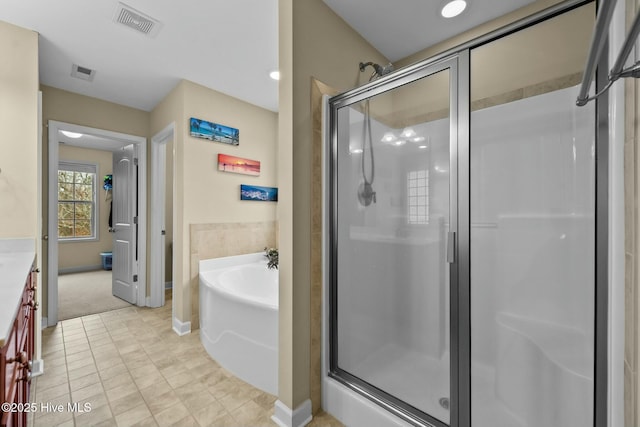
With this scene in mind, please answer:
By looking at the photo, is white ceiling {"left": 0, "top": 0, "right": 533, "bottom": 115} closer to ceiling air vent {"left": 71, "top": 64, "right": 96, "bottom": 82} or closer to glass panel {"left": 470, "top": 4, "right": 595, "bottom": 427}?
ceiling air vent {"left": 71, "top": 64, "right": 96, "bottom": 82}

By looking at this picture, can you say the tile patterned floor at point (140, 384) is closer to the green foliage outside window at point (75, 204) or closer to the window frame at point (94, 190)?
the window frame at point (94, 190)

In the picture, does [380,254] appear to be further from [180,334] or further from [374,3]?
[180,334]

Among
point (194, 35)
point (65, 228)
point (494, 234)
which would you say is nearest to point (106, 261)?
point (65, 228)

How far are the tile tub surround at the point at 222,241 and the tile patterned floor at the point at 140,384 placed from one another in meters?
0.48

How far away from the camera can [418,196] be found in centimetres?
142

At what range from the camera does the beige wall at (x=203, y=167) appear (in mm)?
2766

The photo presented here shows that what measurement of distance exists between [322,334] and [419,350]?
1.88 feet

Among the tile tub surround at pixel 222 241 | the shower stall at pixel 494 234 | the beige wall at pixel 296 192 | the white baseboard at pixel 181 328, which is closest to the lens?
the shower stall at pixel 494 234

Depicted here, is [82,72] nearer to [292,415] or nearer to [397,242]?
[397,242]

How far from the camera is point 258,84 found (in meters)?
2.91

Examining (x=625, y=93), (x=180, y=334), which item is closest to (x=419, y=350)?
(x=625, y=93)

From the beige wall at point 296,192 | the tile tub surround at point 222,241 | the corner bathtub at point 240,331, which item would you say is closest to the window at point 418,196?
the beige wall at point 296,192

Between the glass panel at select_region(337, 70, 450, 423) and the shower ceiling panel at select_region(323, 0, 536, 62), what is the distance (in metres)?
0.74

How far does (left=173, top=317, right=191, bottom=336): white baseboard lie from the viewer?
272 cm
